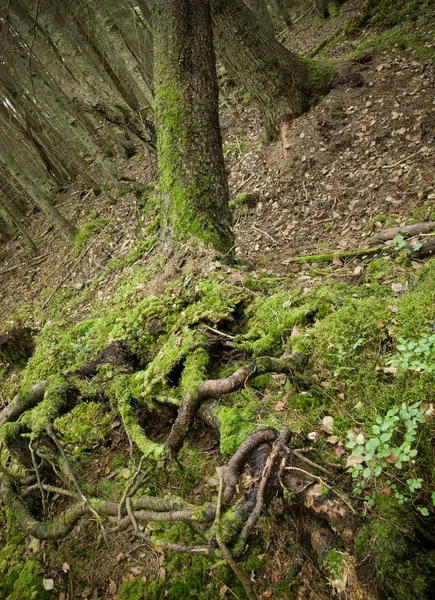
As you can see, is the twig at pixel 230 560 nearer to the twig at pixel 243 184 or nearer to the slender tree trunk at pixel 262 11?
the twig at pixel 243 184

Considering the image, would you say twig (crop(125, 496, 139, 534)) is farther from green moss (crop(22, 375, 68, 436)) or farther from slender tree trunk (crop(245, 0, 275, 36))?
slender tree trunk (crop(245, 0, 275, 36))

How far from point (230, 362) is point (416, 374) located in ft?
4.64

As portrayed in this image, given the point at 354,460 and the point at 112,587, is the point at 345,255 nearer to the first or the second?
the point at 354,460

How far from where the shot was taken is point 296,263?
4.61 metres

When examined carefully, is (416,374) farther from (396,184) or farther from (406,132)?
(406,132)

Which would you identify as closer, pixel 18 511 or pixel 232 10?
pixel 18 511

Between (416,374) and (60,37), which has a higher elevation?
(60,37)

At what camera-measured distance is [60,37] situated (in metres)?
11.0

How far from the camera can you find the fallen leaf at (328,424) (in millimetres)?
2287

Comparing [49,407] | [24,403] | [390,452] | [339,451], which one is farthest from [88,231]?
[390,452]

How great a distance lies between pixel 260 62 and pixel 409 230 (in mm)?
5056

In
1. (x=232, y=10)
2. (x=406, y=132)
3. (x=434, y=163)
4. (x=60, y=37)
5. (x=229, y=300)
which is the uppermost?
(x=60, y=37)

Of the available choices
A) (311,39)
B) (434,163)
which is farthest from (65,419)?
(311,39)

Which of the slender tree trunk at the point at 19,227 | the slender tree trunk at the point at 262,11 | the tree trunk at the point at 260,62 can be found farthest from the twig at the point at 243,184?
the slender tree trunk at the point at 262,11
